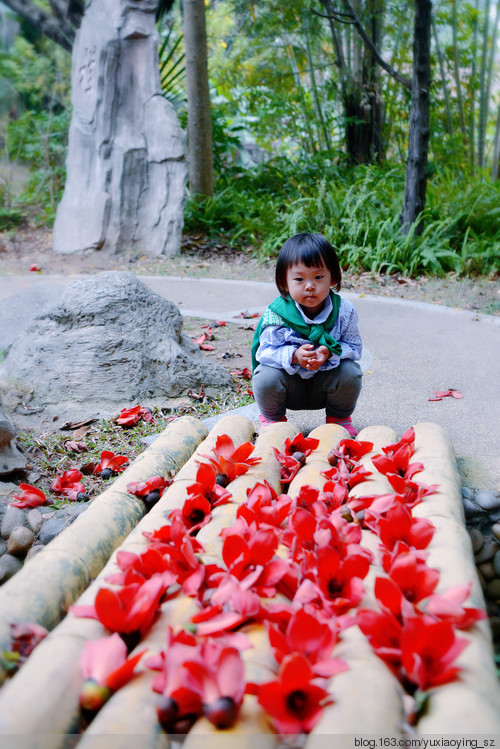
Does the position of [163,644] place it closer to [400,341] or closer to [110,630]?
[110,630]

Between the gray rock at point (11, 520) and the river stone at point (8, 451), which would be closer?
the gray rock at point (11, 520)

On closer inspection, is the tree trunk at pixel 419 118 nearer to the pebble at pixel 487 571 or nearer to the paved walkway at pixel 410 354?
the paved walkway at pixel 410 354

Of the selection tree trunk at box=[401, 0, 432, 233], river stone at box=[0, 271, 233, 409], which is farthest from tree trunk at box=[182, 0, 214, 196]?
river stone at box=[0, 271, 233, 409]

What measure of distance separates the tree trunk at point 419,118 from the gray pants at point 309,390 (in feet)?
14.9

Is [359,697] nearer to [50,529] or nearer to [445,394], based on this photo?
[50,529]

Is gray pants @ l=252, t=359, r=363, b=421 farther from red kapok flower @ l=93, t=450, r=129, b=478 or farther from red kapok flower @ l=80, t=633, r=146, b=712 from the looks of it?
red kapok flower @ l=80, t=633, r=146, b=712

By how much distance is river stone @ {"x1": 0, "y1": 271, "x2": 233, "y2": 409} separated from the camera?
A: 3.43m

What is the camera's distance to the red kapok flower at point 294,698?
108cm

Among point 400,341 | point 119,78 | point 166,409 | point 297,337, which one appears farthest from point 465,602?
point 119,78

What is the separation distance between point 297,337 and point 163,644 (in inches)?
64.4

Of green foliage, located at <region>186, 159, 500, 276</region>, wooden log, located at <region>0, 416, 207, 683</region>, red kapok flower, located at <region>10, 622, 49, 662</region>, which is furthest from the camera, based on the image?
green foliage, located at <region>186, 159, 500, 276</region>

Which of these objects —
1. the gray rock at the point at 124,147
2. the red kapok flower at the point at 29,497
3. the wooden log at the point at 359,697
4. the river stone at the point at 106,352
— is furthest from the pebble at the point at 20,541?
the gray rock at the point at 124,147

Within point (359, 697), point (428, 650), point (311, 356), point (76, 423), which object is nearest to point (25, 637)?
point (359, 697)

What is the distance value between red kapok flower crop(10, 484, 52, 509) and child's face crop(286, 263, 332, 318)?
128 centimetres
